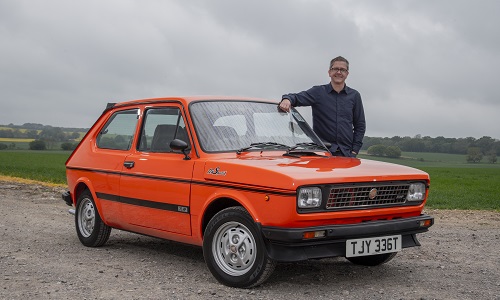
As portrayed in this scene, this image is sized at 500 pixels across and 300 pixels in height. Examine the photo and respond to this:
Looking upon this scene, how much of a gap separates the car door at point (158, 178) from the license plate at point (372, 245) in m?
1.64

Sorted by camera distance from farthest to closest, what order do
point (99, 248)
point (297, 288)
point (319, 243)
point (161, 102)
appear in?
point (99, 248) → point (161, 102) → point (297, 288) → point (319, 243)

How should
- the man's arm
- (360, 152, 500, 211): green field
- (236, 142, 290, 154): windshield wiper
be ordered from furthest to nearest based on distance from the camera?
(360, 152, 500, 211): green field, the man's arm, (236, 142, 290, 154): windshield wiper

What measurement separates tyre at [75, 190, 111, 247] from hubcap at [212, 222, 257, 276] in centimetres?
262

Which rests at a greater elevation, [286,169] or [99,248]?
[286,169]

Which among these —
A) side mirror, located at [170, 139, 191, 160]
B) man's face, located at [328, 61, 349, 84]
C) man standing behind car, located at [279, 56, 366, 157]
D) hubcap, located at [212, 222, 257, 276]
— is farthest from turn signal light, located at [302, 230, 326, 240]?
man's face, located at [328, 61, 349, 84]

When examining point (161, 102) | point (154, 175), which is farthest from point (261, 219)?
point (161, 102)

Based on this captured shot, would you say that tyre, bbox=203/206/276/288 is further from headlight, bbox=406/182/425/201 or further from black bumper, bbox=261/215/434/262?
headlight, bbox=406/182/425/201

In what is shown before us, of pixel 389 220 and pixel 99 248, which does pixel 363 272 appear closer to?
pixel 389 220

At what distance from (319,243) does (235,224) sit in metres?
0.79

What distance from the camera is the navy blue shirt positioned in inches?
324

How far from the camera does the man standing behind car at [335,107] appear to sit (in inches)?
324

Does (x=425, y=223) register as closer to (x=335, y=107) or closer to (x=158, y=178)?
(x=335, y=107)

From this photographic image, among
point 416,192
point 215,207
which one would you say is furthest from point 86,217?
point 416,192

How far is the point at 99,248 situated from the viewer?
8.23 meters
